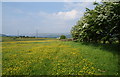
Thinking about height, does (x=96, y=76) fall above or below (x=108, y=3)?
below

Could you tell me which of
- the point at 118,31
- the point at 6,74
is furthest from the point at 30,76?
the point at 118,31

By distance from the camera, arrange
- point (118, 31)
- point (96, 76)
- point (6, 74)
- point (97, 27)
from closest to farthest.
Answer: point (96, 76) → point (6, 74) → point (118, 31) → point (97, 27)

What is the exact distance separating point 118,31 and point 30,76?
10.7 m

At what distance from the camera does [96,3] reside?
41.8 feet

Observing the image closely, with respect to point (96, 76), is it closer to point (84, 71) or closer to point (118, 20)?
point (84, 71)

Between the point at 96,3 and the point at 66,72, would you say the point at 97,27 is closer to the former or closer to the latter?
the point at 96,3

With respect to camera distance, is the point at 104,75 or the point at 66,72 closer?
the point at 104,75

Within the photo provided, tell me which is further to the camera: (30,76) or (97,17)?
(97,17)

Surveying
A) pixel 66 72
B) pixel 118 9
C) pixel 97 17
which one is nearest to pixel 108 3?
pixel 118 9

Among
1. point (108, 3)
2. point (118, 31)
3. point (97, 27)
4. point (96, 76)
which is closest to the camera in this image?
point (96, 76)

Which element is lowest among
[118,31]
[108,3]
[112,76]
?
[112,76]

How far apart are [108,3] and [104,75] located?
26.4 feet

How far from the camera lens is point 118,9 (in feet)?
31.5

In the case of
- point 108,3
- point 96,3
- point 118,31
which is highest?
point 96,3
